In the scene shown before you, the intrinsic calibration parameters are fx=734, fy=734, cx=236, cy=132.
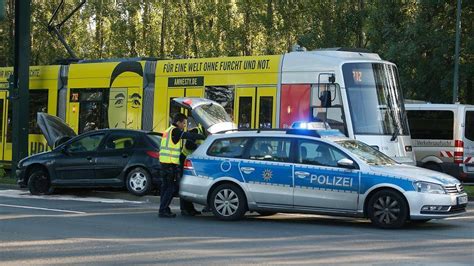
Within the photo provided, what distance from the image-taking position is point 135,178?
1571cm

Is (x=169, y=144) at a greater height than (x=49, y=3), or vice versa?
(x=49, y=3)

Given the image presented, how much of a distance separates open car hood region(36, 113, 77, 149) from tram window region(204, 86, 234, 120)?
397 centimetres

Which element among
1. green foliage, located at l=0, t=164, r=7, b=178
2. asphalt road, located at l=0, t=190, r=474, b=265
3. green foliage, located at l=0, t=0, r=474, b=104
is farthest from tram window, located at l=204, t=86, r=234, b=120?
green foliage, located at l=0, t=0, r=474, b=104

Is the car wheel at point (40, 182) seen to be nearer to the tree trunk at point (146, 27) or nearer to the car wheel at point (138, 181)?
the car wheel at point (138, 181)

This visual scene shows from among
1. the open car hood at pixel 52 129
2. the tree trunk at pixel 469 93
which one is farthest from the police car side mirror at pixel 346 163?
the tree trunk at pixel 469 93

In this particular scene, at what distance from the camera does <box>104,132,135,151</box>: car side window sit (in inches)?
630

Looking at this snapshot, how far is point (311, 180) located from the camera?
454 inches

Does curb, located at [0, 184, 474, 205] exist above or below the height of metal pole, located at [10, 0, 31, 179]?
below

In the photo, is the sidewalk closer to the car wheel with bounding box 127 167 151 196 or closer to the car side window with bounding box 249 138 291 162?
the car wheel with bounding box 127 167 151 196

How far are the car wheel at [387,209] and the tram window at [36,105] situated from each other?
12.9 meters

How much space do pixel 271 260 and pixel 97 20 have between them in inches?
1425

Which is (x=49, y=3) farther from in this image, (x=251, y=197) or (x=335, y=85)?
(x=251, y=197)

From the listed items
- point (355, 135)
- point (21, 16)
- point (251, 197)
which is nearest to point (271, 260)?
point (251, 197)

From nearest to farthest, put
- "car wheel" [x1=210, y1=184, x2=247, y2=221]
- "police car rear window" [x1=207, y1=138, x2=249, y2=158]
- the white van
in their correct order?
1. "car wheel" [x1=210, y1=184, x2=247, y2=221]
2. "police car rear window" [x1=207, y1=138, x2=249, y2=158]
3. the white van
